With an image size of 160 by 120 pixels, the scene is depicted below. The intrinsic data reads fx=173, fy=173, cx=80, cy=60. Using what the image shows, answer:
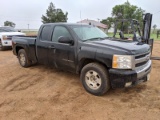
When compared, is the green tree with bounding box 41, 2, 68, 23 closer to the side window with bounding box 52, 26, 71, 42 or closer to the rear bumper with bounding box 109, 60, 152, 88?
the side window with bounding box 52, 26, 71, 42

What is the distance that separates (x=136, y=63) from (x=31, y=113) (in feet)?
8.22

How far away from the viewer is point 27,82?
5297 mm

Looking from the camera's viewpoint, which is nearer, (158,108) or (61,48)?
(158,108)

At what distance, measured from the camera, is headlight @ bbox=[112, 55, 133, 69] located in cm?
372

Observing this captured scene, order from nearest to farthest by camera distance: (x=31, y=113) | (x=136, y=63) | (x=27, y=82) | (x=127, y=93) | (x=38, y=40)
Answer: (x=31, y=113) → (x=136, y=63) → (x=127, y=93) → (x=27, y=82) → (x=38, y=40)

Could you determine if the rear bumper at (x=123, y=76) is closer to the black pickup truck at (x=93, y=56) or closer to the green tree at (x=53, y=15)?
the black pickup truck at (x=93, y=56)

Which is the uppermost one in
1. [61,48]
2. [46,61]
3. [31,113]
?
[61,48]

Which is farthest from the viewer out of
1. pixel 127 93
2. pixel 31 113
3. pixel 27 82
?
pixel 27 82

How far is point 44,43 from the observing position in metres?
5.50

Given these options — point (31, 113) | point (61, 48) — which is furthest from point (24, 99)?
point (61, 48)

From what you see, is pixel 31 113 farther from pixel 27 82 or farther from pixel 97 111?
pixel 27 82

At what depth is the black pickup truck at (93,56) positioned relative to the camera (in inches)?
149

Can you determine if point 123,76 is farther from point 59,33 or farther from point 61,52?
point 59,33

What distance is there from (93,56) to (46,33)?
2159mm
